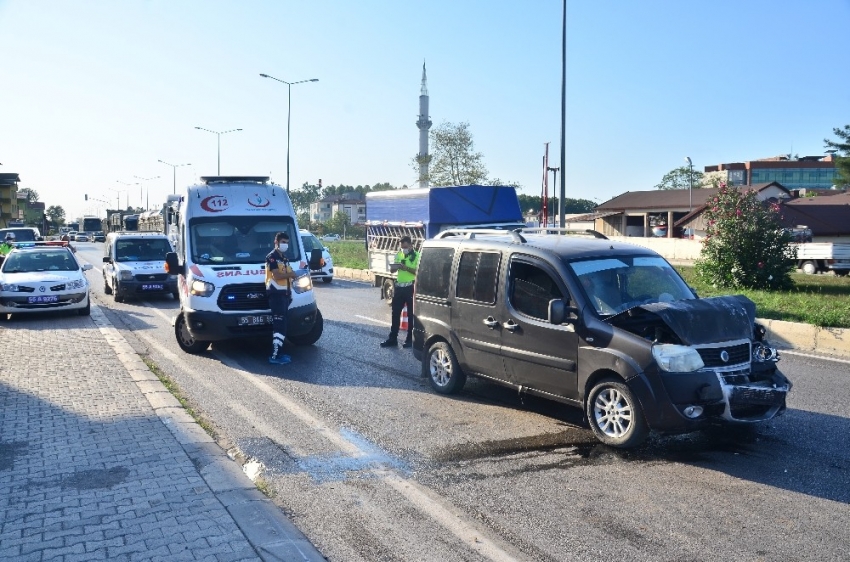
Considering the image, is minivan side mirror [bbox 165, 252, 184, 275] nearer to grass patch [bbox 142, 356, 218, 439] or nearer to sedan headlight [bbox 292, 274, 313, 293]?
grass patch [bbox 142, 356, 218, 439]

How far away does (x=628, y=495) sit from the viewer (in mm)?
5820

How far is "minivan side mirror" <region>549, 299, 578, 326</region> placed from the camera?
7215 millimetres

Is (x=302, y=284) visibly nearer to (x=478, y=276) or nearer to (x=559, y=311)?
(x=478, y=276)

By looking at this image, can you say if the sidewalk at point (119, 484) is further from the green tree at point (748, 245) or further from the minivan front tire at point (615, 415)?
the green tree at point (748, 245)

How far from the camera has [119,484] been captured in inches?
232

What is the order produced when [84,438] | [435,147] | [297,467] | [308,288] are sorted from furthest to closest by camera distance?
[435,147] < [308,288] < [84,438] < [297,467]

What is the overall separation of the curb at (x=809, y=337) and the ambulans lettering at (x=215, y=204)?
334 inches

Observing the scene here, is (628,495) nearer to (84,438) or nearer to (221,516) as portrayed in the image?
(221,516)

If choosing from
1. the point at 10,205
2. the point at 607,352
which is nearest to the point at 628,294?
the point at 607,352

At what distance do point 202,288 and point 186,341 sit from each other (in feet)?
3.59

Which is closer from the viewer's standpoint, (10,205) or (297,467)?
(297,467)

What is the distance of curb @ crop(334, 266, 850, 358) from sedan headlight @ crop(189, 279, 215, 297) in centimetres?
821

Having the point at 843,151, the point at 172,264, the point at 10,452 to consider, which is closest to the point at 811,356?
the point at 172,264

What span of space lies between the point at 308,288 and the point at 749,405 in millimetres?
7185
